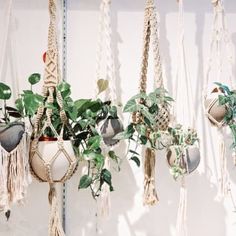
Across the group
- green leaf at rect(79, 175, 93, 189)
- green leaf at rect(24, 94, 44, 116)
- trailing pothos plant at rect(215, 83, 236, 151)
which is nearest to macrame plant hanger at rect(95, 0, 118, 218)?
green leaf at rect(79, 175, 93, 189)

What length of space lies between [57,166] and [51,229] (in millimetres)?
216

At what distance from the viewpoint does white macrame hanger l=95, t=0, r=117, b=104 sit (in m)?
1.30

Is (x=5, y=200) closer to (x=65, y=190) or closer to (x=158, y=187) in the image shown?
(x=65, y=190)

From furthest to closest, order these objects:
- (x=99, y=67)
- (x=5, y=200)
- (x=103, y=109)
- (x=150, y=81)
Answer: (x=150, y=81) < (x=99, y=67) < (x=103, y=109) < (x=5, y=200)

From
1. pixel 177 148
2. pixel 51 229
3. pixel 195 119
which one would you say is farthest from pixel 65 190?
pixel 195 119

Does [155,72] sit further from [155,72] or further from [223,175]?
[223,175]

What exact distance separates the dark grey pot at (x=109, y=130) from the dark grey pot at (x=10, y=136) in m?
0.27

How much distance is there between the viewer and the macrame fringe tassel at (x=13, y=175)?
3.65ft

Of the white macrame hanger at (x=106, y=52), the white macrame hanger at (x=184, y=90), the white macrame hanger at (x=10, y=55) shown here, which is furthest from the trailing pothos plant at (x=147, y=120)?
the white macrame hanger at (x=10, y=55)

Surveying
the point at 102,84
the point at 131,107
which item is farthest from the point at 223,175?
the point at 102,84

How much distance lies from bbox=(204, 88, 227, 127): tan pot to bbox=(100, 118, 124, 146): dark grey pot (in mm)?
325

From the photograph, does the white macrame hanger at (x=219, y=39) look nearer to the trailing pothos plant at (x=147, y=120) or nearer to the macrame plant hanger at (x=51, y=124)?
the trailing pothos plant at (x=147, y=120)

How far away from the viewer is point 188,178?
1457mm

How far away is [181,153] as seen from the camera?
1.24 meters
